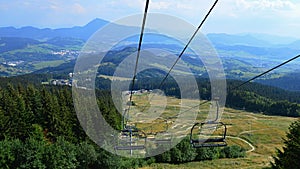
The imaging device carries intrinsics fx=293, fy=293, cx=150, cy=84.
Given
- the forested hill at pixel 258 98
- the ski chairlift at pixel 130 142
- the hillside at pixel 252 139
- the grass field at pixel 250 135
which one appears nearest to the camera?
the ski chairlift at pixel 130 142

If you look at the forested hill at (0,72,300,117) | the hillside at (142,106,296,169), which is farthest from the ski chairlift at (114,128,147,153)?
the forested hill at (0,72,300,117)

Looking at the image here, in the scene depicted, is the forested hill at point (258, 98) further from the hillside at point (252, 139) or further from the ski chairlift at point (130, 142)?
the ski chairlift at point (130, 142)

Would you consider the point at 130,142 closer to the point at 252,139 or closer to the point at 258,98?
the point at 252,139

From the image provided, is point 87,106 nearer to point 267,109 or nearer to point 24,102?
point 24,102

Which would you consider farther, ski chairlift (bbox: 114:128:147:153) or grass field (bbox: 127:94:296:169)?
grass field (bbox: 127:94:296:169)

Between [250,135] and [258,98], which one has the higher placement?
[258,98]

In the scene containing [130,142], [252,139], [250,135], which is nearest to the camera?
[130,142]

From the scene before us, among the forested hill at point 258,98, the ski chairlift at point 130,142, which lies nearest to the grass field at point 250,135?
the forested hill at point 258,98

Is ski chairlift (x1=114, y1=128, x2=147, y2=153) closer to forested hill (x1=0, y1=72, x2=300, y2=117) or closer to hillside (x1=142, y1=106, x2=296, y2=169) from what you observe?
hillside (x1=142, y1=106, x2=296, y2=169)

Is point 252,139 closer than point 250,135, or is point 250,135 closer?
point 252,139

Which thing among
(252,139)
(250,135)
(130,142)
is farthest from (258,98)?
(130,142)
